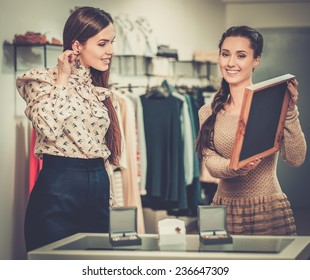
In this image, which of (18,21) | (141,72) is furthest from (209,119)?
(141,72)

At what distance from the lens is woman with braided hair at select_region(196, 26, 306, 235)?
2471mm

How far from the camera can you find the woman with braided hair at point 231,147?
2.47 m

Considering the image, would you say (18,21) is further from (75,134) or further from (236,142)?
(236,142)

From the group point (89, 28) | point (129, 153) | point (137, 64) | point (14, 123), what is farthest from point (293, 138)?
point (137, 64)

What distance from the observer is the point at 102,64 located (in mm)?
2537

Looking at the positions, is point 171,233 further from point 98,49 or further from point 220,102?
point 98,49

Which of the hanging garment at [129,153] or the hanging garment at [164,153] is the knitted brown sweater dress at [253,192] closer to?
the hanging garment at [129,153]

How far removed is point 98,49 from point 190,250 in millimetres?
889

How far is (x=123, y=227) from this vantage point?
6.71ft

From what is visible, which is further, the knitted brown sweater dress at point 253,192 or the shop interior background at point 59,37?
the shop interior background at point 59,37

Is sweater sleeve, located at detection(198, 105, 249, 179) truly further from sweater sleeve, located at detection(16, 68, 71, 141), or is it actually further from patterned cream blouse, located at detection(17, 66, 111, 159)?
sweater sleeve, located at detection(16, 68, 71, 141)

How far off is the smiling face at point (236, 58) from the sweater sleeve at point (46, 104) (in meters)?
0.56

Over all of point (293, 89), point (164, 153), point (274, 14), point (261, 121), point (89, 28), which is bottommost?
point (164, 153)

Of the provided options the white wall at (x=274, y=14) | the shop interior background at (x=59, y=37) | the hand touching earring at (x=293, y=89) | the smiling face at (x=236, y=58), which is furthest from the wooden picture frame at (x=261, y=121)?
the white wall at (x=274, y=14)
